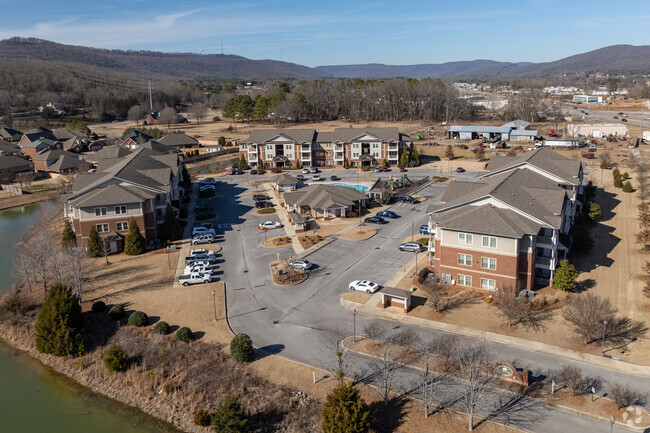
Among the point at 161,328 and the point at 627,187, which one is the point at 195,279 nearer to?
the point at 161,328

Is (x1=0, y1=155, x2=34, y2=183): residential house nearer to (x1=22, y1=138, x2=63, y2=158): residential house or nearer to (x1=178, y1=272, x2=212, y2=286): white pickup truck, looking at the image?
(x1=22, y1=138, x2=63, y2=158): residential house

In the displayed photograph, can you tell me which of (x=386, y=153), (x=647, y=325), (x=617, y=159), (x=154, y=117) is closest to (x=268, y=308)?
(x=647, y=325)

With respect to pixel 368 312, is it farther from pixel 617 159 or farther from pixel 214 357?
pixel 617 159

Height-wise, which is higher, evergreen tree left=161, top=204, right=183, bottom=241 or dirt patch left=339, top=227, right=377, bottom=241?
evergreen tree left=161, top=204, right=183, bottom=241

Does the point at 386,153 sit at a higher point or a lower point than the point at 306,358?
higher

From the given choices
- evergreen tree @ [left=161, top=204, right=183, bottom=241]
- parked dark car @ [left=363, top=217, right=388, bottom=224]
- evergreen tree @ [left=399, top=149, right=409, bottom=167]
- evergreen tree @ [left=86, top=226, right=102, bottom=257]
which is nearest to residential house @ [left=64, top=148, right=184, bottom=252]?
evergreen tree @ [left=161, top=204, right=183, bottom=241]

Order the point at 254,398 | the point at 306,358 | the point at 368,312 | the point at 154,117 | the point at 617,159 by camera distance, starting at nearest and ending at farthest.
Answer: the point at 254,398, the point at 306,358, the point at 368,312, the point at 617,159, the point at 154,117

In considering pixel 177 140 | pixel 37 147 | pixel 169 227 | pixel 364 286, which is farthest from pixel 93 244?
pixel 37 147
